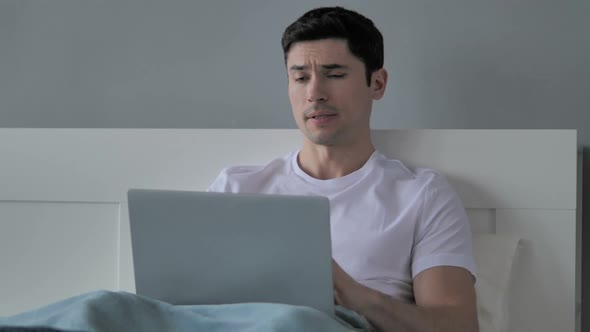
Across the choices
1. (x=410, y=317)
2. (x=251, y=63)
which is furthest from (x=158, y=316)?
(x=251, y=63)

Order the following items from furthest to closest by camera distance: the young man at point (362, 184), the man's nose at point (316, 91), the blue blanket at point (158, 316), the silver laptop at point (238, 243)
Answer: the man's nose at point (316, 91), the young man at point (362, 184), the silver laptop at point (238, 243), the blue blanket at point (158, 316)

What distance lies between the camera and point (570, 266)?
164 centimetres

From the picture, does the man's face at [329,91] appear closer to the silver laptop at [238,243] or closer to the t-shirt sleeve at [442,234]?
the t-shirt sleeve at [442,234]

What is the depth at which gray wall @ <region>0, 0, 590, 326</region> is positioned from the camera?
1.78 metres

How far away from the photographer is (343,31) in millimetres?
1607

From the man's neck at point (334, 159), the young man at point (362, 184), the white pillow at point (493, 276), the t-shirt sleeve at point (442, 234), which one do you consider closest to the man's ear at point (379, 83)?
the young man at point (362, 184)

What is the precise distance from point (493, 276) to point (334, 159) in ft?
1.30

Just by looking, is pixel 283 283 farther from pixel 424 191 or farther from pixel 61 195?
pixel 61 195

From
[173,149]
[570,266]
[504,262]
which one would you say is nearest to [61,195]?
[173,149]

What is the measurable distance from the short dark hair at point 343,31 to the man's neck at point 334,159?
0.47ft

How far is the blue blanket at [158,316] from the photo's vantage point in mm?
1031

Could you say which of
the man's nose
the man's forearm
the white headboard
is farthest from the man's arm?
the man's nose

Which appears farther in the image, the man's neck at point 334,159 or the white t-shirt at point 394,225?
the man's neck at point 334,159

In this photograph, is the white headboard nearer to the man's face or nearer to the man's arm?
the man's face
